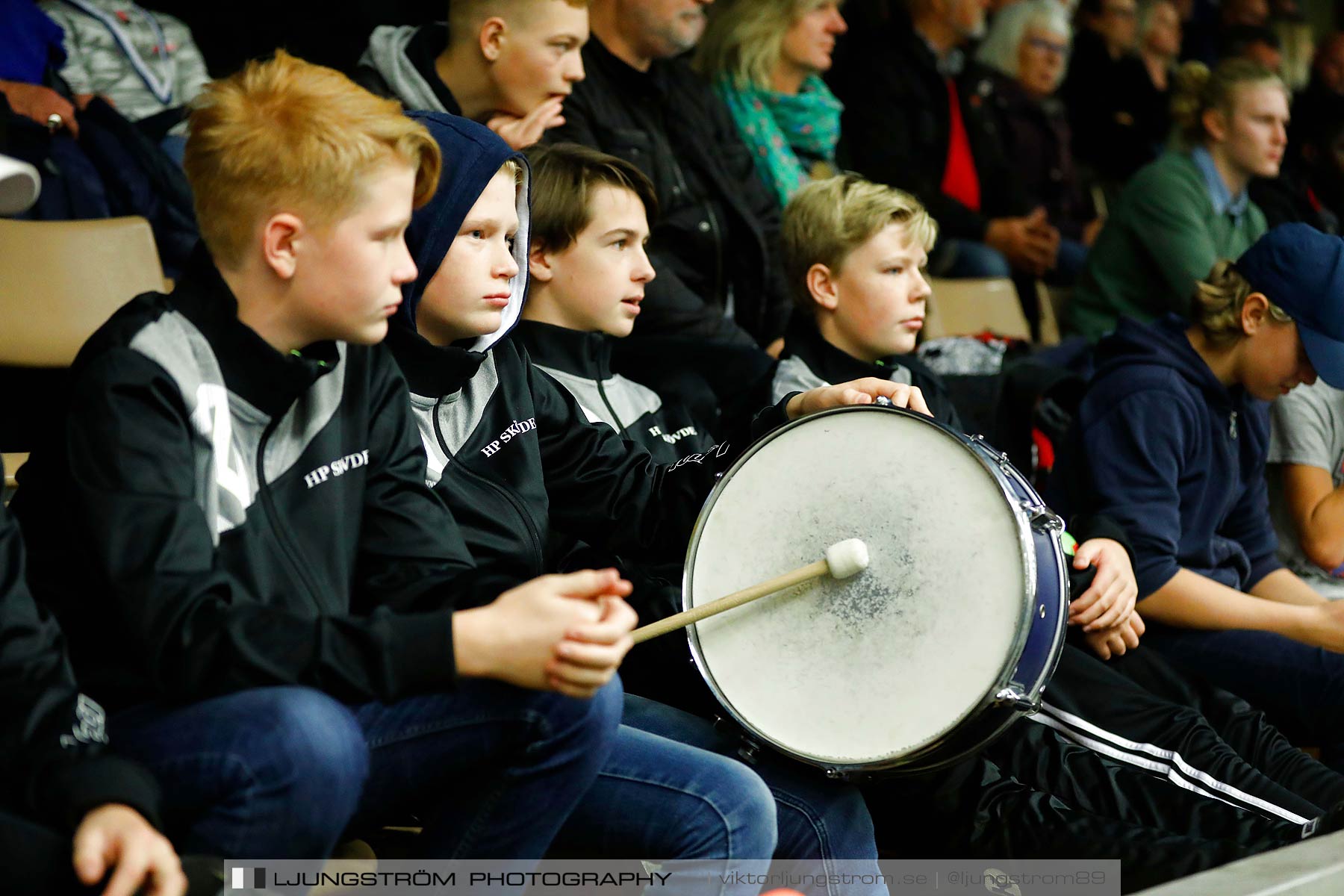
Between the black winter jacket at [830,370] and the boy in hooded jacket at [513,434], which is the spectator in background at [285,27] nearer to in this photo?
the black winter jacket at [830,370]

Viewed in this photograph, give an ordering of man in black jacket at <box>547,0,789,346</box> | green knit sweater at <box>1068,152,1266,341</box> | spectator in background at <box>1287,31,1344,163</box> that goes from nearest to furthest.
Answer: man in black jacket at <box>547,0,789,346</box>, green knit sweater at <box>1068,152,1266,341</box>, spectator in background at <box>1287,31,1344,163</box>

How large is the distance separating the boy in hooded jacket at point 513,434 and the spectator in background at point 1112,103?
471cm

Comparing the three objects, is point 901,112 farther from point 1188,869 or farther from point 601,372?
point 1188,869

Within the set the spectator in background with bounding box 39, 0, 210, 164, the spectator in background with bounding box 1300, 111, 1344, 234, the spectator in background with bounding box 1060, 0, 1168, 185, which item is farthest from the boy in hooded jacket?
the spectator in background with bounding box 1060, 0, 1168, 185

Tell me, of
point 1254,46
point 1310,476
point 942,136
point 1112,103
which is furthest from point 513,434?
point 1254,46

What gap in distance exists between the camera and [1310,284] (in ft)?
9.57

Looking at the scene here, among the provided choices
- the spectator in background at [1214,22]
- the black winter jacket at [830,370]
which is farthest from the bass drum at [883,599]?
the spectator in background at [1214,22]

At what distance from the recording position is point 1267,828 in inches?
88.7

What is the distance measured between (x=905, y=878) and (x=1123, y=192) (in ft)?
10.2

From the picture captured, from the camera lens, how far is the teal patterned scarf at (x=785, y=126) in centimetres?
422

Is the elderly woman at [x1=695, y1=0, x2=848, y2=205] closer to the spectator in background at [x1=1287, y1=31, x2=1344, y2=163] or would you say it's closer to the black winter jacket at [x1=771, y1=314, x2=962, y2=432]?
the black winter jacket at [x1=771, y1=314, x2=962, y2=432]

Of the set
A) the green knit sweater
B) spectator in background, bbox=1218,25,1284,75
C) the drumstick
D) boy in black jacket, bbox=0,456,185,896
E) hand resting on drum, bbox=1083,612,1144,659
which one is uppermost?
boy in black jacket, bbox=0,456,185,896

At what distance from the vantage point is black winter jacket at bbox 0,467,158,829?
1.31m

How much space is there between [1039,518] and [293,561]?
3.18ft
